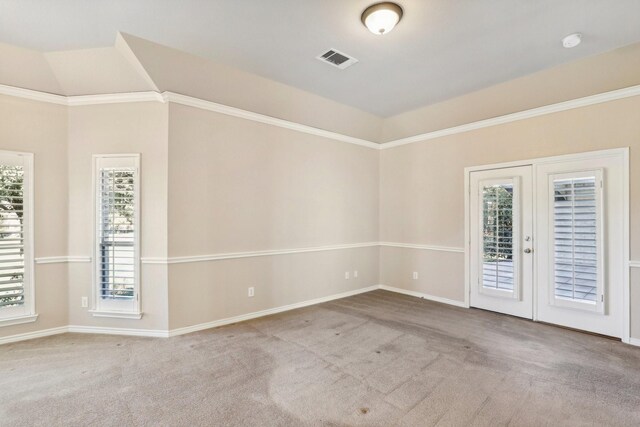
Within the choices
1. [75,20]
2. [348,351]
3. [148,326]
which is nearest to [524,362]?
[348,351]

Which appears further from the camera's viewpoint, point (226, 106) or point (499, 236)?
point (499, 236)

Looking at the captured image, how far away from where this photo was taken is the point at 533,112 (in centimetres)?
402

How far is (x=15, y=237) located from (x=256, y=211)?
8.75 ft

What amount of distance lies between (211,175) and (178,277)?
130cm

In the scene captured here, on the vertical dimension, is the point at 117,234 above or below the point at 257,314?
above

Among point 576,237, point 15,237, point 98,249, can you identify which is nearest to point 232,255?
point 98,249

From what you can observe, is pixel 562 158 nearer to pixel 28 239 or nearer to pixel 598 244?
pixel 598 244

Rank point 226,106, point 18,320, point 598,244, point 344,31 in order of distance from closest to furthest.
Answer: point 344,31 < point 18,320 < point 598,244 < point 226,106

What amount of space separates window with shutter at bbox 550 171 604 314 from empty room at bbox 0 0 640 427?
0.09 feet

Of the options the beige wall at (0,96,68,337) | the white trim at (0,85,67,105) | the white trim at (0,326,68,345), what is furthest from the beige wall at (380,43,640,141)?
the white trim at (0,326,68,345)

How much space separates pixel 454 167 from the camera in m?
4.83

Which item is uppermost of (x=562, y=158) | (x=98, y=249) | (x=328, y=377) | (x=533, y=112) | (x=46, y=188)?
(x=533, y=112)

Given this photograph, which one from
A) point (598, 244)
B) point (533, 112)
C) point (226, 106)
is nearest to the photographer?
point (598, 244)

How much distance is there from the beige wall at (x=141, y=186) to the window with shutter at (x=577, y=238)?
4.83 metres
